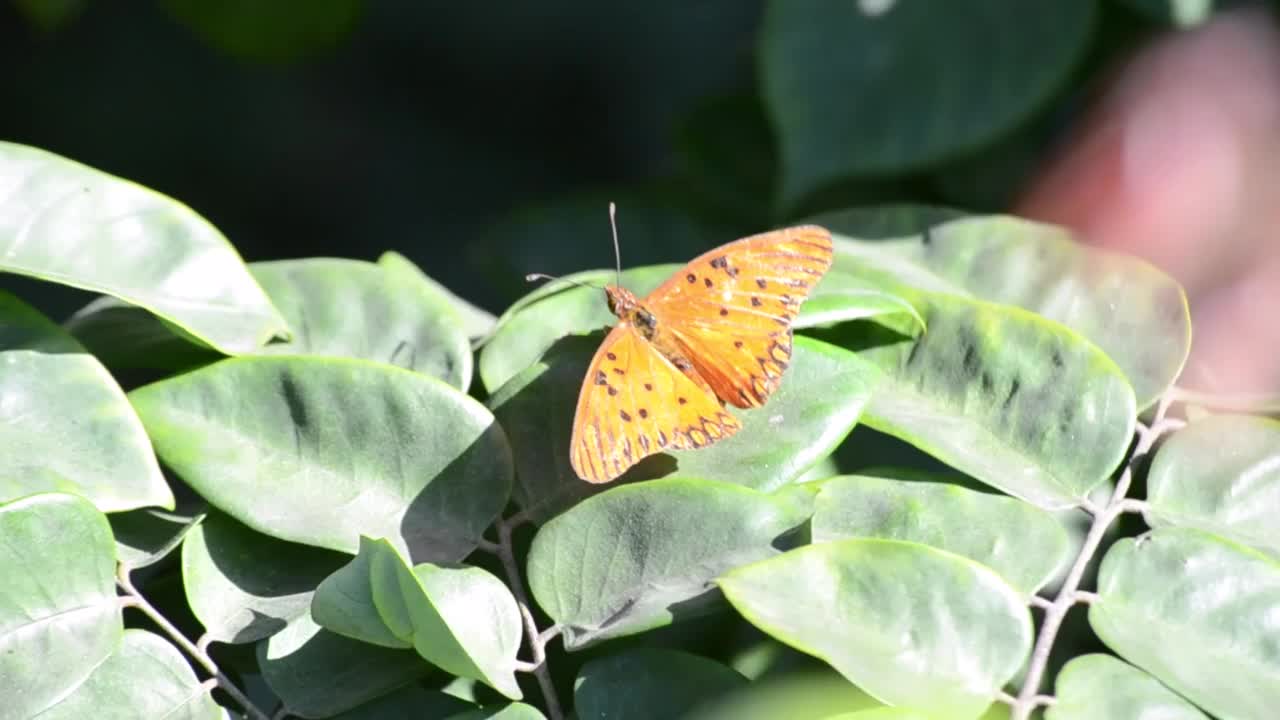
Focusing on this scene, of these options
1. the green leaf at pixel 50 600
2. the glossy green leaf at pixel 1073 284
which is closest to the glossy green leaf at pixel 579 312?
the glossy green leaf at pixel 1073 284

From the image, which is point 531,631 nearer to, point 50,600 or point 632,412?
point 632,412

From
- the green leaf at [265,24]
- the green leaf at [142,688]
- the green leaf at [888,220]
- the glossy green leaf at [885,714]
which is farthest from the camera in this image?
the green leaf at [265,24]

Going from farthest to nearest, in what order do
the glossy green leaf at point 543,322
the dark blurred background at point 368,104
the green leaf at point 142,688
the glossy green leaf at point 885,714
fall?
the dark blurred background at point 368,104
the glossy green leaf at point 543,322
the green leaf at point 142,688
the glossy green leaf at point 885,714

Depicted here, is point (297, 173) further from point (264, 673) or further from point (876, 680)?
point (876, 680)

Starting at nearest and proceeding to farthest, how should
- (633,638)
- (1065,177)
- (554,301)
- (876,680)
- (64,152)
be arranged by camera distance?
(876,680) < (633,638) < (554,301) < (1065,177) < (64,152)

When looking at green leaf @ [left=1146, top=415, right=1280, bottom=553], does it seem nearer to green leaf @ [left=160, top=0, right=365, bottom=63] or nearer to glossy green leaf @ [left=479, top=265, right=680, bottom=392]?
glossy green leaf @ [left=479, top=265, right=680, bottom=392]

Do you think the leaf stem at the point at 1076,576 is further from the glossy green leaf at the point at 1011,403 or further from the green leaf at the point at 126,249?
the green leaf at the point at 126,249

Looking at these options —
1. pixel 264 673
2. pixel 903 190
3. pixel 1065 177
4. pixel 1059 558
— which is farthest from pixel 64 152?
pixel 1059 558
